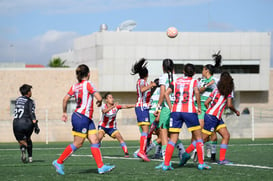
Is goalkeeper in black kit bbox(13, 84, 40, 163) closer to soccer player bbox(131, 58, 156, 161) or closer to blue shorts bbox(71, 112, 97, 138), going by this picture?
soccer player bbox(131, 58, 156, 161)

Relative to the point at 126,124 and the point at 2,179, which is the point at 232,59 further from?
the point at 2,179

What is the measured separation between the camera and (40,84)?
181ft

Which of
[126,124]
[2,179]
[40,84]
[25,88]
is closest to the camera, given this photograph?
[2,179]

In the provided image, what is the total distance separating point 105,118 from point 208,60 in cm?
4552

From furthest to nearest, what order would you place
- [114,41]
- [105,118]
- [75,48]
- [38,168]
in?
1. [75,48]
2. [114,41]
3. [105,118]
4. [38,168]

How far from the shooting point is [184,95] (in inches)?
415

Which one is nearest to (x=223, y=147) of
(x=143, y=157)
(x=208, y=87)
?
(x=208, y=87)

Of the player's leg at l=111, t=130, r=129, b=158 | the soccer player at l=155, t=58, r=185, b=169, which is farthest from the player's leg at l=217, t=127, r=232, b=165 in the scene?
the player's leg at l=111, t=130, r=129, b=158

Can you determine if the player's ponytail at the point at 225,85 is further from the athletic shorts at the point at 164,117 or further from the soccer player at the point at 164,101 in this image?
the athletic shorts at the point at 164,117

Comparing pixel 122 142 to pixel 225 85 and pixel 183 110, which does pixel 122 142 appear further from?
pixel 183 110

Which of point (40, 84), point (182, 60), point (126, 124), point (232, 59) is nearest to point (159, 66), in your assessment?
point (182, 60)

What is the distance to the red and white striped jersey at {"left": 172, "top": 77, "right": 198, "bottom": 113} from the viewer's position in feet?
34.5

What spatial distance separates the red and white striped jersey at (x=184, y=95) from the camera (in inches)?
414

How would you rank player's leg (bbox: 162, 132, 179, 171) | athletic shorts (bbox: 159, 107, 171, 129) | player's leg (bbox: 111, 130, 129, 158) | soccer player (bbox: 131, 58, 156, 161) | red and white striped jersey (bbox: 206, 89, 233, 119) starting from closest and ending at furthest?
1. player's leg (bbox: 162, 132, 179, 171)
2. athletic shorts (bbox: 159, 107, 171, 129)
3. red and white striped jersey (bbox: 206, 89, 233, 119)
4. soccer player (bbox: 131, 58, 156, 161)
5. player's leg (bbox: 111, 130, 129, 158)
